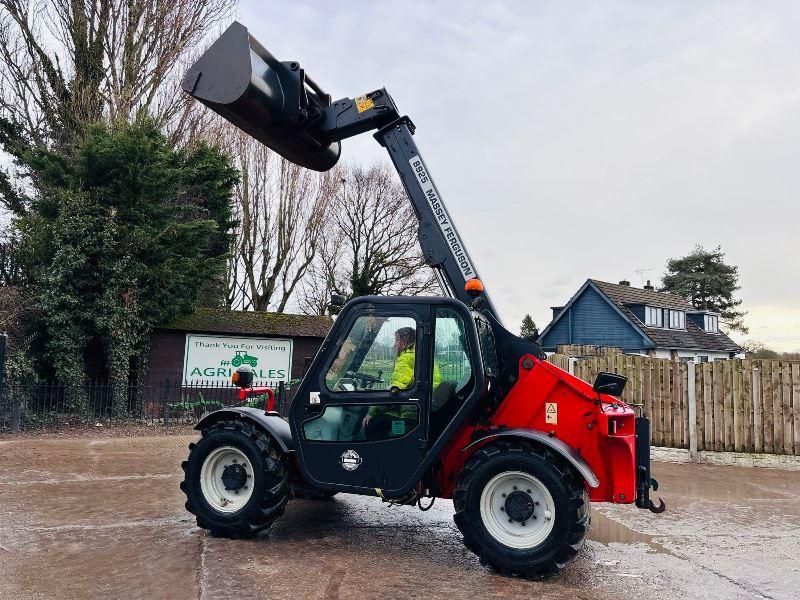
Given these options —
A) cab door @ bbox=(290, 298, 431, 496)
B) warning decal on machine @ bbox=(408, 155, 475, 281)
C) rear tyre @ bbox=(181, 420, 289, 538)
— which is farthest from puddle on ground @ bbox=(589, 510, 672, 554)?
rear tyre @ bbox=(181, 420, 289, 538)

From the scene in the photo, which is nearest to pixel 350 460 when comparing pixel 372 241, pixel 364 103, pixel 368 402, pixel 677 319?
pixel 368 402

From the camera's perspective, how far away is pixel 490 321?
558cm

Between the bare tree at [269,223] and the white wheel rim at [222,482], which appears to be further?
the bare tree at [269,223]

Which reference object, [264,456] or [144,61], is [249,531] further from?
[144,61]

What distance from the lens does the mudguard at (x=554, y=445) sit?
4602mm

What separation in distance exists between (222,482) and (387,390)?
5.65ft

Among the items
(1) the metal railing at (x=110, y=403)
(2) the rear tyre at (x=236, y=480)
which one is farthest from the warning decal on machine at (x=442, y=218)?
(1) the metal railing at (x=110, y=403)

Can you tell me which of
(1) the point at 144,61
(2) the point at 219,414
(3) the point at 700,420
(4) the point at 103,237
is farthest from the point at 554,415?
(1) the point at 144,61

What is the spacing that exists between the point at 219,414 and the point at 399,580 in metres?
2.20

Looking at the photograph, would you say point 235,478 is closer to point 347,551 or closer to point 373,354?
point 347,551

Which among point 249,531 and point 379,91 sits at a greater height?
point 379,91

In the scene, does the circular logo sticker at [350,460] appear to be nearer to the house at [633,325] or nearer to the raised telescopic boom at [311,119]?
the raised telescopic boom at [311,119]

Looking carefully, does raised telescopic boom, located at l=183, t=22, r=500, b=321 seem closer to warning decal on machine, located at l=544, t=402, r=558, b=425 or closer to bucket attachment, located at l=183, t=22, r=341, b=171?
bucket attachment, located at l=183, t=22, r=341, b=171

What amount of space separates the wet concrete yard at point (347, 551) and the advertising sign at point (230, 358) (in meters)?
7.74
